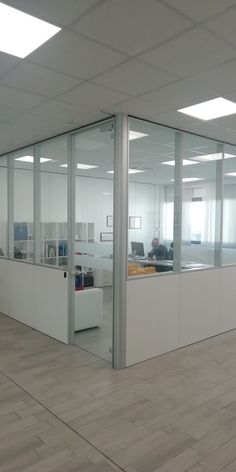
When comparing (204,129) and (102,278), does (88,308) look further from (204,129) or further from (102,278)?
(204,129)

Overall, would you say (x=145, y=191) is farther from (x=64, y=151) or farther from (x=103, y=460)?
(x=103, y=460)

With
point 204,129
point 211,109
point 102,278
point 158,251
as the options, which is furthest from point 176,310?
point 211,109

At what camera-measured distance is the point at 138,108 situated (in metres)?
3.62

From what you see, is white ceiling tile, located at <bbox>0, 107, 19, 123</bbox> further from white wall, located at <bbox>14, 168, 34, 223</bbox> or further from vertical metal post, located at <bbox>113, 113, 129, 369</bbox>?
white wall, located at <bbox>14, 168, 34, 223</bbox>

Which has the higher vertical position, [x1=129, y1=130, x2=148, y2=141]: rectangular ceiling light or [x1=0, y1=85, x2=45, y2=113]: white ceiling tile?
[x1=0, y1=85, x2=45, y2=113]: white ceiling tile

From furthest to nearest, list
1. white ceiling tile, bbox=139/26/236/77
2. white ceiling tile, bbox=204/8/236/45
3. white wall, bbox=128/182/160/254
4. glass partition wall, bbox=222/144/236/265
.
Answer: glass partition wall, bbox=222/144/236/265, white wall, bbox=128/182/160/254, white ceiling tile, bbox=139/26/236/77, white ceiling tile, bbox=204/8/236/45

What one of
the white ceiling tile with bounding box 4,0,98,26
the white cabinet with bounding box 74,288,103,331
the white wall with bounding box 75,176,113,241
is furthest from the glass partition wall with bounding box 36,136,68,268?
the white ceiling tile with bounding box 4,0,98,26

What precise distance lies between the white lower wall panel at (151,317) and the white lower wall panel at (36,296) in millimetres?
1106

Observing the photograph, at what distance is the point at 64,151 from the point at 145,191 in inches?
53.9

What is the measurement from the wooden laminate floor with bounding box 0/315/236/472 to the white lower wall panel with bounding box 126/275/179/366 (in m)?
0.16

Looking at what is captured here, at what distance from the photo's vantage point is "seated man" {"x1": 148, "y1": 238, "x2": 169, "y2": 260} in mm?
4707

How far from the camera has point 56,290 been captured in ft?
16.1

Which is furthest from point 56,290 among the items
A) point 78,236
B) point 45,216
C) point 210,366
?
point 210,366

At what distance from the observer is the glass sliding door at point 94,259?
14.1ft
